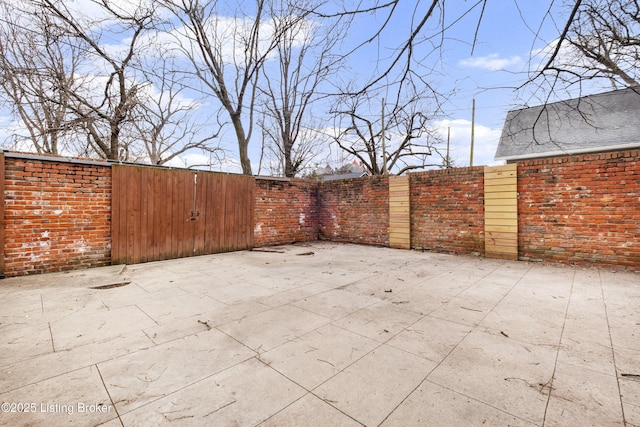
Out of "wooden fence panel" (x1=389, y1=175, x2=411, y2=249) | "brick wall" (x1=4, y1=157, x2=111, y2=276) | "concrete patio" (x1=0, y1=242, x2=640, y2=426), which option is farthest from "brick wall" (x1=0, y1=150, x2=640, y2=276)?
"concrete patio" (x1=0, y1=242, x2=640, y2=426)

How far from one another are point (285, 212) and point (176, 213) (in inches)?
115

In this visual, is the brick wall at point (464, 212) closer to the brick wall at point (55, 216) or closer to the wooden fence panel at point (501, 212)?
the brick wall at point (55, 216)

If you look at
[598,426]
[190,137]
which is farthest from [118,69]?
[598,426]

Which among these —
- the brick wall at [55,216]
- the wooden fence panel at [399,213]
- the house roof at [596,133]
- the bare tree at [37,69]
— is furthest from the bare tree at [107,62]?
the house roof at [596,133]

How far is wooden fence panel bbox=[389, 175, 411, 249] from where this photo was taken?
22.1ft

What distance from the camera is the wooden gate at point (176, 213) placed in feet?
16.4

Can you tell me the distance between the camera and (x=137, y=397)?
1.43 metres

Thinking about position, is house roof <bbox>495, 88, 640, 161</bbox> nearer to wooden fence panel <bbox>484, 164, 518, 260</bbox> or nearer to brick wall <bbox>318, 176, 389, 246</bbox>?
wooden fence panel <bbox>484, 164, 518, 260</bbox>

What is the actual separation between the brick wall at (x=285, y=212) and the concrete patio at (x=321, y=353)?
3553 mm

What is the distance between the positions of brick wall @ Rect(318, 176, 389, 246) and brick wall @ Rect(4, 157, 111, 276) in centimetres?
550

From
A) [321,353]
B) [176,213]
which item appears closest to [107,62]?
[176,213]

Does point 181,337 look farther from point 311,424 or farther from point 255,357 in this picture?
point 311,424

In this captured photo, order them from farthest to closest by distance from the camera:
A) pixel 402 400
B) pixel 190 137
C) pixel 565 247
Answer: pixel 190 137, pixel 565 247, pixel 402 400

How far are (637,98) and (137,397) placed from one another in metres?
15.5
